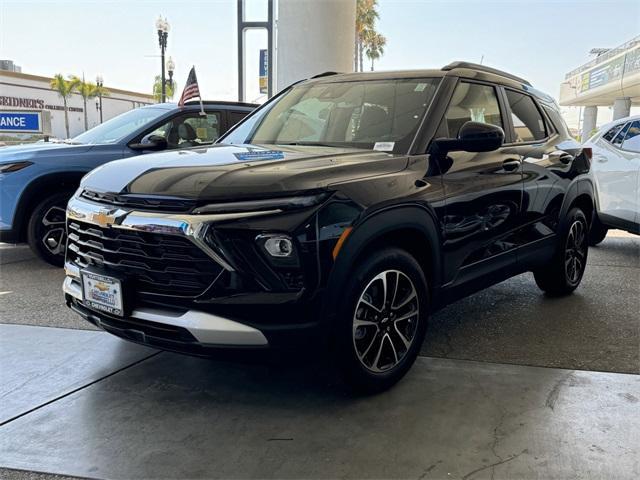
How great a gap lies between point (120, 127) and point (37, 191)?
122 cm

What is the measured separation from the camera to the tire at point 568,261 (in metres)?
4.99

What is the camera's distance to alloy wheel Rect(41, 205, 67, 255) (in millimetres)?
6129

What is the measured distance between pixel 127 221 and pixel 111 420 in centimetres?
101

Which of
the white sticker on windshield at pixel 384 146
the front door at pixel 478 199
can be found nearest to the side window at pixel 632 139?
the front door at pixel 478 199

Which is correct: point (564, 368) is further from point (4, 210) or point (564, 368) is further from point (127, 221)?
point (4, 210)

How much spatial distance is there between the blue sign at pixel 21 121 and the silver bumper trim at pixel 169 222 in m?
14.8

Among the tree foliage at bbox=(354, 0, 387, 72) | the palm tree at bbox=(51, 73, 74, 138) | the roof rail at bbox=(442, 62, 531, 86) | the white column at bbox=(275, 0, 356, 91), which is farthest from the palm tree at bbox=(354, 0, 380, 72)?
the roof rail at bbox=(442, 62, 531, 86)

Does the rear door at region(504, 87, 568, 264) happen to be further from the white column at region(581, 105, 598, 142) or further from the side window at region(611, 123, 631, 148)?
the white column at region(581, 105, 598, 142)

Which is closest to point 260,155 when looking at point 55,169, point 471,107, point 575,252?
point 471,107

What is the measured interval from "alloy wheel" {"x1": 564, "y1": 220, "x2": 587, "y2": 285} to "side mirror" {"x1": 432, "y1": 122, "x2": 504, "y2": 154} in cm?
199

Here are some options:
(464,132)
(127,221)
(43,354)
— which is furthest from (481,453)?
(43,354)

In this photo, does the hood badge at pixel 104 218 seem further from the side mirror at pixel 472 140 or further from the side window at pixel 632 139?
the side window at pixel 632 139

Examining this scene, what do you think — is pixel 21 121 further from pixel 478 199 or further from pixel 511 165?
pixel 478 199

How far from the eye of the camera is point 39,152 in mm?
6051
